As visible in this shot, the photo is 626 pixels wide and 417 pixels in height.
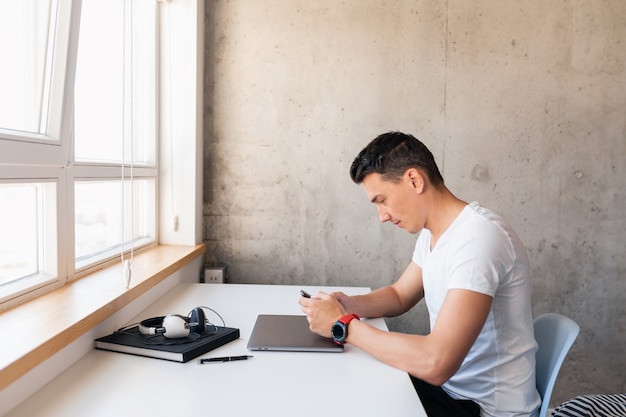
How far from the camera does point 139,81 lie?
2529 mm

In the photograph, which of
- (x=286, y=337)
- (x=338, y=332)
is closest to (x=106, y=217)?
(x=286, y=337)

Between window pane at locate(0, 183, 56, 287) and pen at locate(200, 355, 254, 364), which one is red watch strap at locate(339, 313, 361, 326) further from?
window pane at locate(0, 183, 56, 287)

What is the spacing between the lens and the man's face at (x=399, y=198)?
157 centimetres

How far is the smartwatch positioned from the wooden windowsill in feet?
2.18

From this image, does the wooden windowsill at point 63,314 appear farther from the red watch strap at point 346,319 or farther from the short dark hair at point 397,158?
the short dark hair at point 397,158

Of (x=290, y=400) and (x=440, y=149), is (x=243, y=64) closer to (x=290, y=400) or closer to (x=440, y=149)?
(x=440, y=149)

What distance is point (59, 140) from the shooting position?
162cm

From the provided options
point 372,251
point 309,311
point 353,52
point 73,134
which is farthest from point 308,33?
point 309,311

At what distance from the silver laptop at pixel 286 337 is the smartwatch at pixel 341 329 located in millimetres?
24

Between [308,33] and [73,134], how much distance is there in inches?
56.1

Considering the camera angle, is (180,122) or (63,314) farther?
(180,122)

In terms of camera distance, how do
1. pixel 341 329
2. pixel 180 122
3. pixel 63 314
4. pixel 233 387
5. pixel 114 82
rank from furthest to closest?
1. pixel 180 122
2. pixel 114 82
3. pixel 341 329
4. pixel 63 314
5. pixel 233 387

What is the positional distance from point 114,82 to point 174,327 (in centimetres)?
118

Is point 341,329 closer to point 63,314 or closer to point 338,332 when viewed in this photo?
point 338,332
